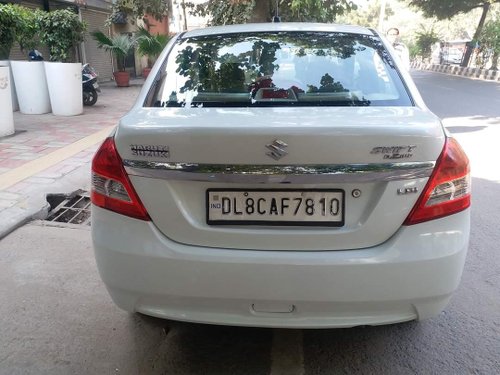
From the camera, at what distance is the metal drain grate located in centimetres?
425

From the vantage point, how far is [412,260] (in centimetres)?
187

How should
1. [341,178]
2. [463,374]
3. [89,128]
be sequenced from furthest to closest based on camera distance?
[89,128] → [463,374] → [341,178]

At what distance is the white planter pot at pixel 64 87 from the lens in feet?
29.5

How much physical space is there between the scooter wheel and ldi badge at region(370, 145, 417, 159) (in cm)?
1022

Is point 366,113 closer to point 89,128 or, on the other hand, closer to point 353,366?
point 353,366

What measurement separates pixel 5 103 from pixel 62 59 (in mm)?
2416

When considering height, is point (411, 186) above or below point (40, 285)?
above

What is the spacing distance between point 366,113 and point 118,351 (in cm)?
171

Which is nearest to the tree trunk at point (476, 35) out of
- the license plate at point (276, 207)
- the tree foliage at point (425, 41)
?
the tree foliage at point (425, 41)

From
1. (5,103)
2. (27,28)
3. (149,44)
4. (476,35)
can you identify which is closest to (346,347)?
(5,103)

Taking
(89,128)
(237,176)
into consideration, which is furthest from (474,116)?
(237,176)

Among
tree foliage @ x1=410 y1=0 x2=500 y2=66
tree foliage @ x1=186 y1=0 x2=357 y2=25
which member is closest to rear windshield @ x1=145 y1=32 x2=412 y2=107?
tree foliage @ x1=186 y1=0 x2=357 y2=25

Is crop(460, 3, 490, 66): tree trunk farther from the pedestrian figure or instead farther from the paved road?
the paved road

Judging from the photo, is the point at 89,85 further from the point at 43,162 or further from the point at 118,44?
the point at 43,162
